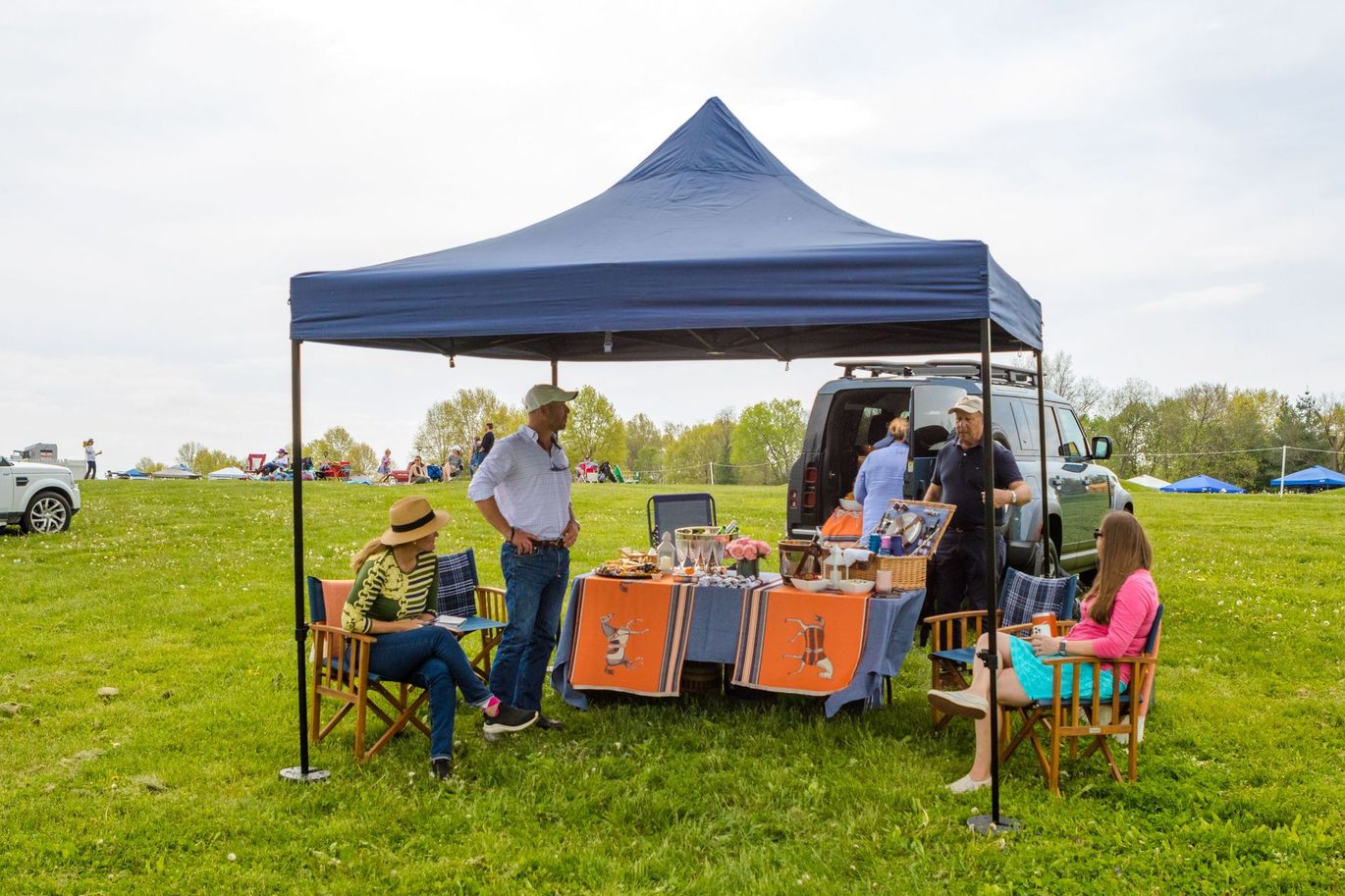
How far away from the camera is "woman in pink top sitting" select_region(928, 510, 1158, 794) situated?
14.2 feet

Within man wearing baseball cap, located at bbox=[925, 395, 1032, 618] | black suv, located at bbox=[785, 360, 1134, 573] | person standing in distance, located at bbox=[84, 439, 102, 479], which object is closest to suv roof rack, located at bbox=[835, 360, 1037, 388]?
black suv, located at bbox=[785, 360, 1134, 573]

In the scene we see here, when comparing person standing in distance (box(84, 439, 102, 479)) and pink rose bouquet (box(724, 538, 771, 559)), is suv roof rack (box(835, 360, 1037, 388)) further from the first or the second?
person standing in distance (box(84, 439, 102, 479))

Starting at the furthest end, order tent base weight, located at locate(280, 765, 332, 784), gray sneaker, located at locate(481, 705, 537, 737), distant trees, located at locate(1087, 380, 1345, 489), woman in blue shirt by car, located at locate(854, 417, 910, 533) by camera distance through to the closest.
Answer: distant trees, located at locate(1087, 380, 1345, 489) → woman in blue shirt by car, located at locate(854, 417, 910, 533) → gray sneaker, located at locate(481, 705, 537, 737) → tent base weight, located at locate(280, 765, 332, 784)

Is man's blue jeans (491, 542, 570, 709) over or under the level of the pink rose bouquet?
under

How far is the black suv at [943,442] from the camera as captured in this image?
25.9 feet

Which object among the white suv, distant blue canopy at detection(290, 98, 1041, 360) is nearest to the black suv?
distant blue canopy at detection(290, 98, 1041, 360)

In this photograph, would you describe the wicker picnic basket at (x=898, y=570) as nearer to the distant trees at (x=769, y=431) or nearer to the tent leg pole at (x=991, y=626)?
the tent leg pole at (x=991, y=626)

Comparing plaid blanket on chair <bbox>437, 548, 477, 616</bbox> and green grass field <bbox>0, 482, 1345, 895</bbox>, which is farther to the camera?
plaid blanket on chair <bbox>437, 548, 477, 616</bbox>

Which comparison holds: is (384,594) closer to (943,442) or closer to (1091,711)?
(1091,711)

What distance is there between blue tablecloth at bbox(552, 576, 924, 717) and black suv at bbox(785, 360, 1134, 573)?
2.43 meters

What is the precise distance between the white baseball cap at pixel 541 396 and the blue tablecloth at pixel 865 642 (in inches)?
39.0

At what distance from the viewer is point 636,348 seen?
288 inches

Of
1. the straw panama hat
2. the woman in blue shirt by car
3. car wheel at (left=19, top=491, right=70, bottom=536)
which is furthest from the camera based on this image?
car wheel at (left=19, top=491, right=70, bottom=536)

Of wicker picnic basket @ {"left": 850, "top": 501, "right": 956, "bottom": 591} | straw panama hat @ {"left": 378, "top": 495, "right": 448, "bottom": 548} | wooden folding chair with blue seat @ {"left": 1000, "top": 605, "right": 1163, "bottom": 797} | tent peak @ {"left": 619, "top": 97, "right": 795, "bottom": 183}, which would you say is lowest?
wooden folding chair with blue seat @ {"left": 1000, "top": 605, "right": 1163, "bottom": 797}
